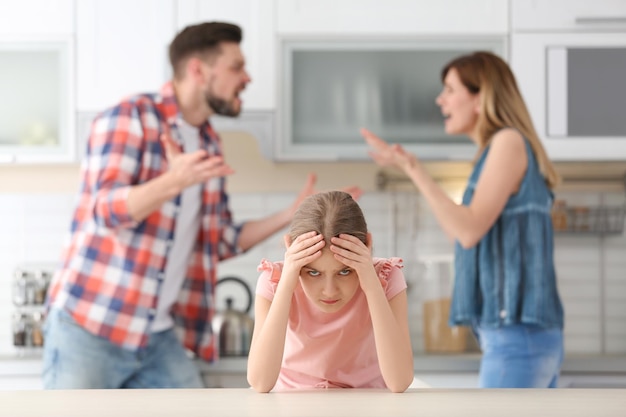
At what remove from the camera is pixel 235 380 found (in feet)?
10.3

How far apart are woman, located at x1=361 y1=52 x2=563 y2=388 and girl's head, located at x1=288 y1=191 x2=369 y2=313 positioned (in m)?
0.73

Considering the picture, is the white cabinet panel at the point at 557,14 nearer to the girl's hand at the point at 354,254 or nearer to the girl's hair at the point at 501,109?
the girl's hair at the point at 501,109

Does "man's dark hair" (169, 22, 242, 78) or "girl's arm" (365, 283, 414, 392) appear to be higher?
"man's dark hair" (169, 22, 242, 78)

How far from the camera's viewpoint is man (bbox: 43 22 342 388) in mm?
2383

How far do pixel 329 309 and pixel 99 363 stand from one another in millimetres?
1079

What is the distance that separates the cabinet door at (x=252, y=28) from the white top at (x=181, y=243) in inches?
26.0

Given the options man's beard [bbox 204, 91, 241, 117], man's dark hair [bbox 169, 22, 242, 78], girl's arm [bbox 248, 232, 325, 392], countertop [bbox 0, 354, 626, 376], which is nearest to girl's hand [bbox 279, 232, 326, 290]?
girl's arm [bbox 248, 232, 325, 392]

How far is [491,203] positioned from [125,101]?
1.05 metres

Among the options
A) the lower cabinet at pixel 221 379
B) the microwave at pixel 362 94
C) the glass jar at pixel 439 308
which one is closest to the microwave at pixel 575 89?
the microwave at pixel 362 94

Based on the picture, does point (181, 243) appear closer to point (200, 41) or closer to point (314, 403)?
point (200, 41)

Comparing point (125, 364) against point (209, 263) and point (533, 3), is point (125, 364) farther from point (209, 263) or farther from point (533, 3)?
point (533, 3)

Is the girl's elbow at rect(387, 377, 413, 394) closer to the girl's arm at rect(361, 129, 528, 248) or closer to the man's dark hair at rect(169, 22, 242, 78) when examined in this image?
the girl's arm at rect(361, 129, 528, 248)

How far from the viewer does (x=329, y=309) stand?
154 cm

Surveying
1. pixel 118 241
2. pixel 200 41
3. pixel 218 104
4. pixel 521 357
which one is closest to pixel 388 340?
pixel 521 357
